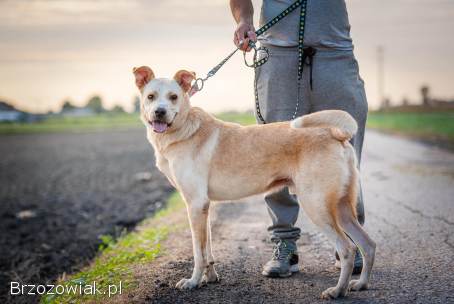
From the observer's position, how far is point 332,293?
4.20 meters

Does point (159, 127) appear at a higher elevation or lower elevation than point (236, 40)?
lower

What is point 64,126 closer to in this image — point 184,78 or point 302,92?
point 184,78

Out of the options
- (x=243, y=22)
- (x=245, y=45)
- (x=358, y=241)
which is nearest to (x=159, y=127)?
(x=245, y=45)

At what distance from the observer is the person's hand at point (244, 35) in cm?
505

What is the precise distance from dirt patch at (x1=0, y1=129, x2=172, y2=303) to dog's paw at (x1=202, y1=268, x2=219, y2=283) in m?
2.68

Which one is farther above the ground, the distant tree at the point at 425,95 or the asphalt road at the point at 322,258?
the asphalt road at the point at 322,258

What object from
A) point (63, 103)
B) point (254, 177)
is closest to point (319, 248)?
point (254, 177)

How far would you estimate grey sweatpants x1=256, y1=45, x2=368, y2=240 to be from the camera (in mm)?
4973

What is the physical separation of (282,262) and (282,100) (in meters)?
1.60

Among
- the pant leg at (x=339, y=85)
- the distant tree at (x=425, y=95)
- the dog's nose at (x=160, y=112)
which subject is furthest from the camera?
the distant tree at (x=425, y=95)

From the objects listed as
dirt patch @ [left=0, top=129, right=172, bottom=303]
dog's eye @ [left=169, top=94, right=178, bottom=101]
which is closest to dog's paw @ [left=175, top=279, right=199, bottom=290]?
dog's eye @ [left=169, top=94, right=178, bottom=101]

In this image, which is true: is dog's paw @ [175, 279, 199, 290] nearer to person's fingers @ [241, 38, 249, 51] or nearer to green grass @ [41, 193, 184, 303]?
green grass @ [41, 193, 184, 303]

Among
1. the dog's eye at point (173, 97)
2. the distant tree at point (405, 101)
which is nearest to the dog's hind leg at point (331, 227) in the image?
the dog's eye at point (173, 97)

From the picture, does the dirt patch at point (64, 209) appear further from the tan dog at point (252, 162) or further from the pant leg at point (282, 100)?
the pant leg at point (282, 100)
